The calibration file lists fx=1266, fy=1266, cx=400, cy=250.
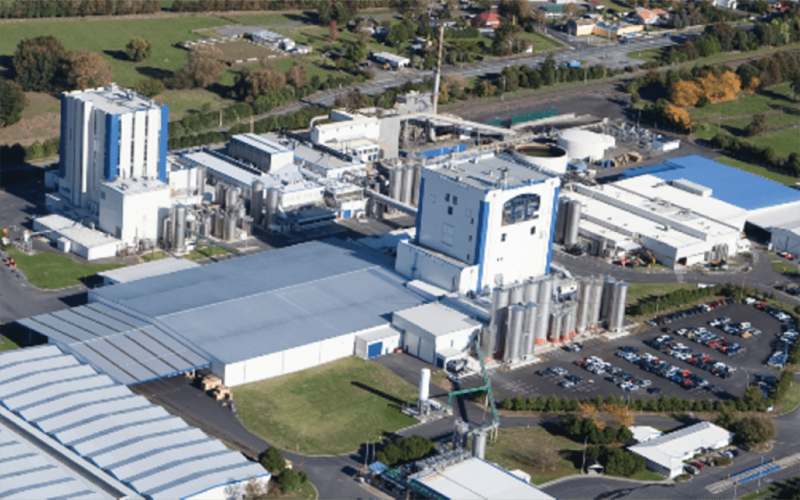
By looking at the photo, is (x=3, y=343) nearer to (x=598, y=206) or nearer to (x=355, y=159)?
(x=355, y=159)

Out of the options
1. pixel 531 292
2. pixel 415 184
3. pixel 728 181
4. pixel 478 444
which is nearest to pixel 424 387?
pixel 478 444

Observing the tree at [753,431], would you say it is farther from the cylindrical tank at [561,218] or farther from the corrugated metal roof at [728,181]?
the corrugated metal roof at [728,181]

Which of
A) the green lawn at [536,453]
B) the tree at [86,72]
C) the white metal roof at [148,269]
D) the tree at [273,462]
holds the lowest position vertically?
the green lawn at [536,453]

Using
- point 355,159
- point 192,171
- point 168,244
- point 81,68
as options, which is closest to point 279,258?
point 168,244

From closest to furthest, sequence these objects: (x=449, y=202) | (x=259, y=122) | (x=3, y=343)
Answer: (x=3, y=343) < (x=449, y=202) < (x=259, y=122)

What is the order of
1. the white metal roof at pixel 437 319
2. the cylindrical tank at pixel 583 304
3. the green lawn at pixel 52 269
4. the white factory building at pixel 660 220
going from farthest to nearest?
the white factory building at pixel 660 220
the green lawn at pixel 52 269
the cylindrical tank at pixel 583 304
the white metal roof at pixel 437 319

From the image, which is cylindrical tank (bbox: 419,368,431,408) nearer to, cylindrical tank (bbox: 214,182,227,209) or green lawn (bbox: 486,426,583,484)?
green lawn (bbox: 486,426,583,484)

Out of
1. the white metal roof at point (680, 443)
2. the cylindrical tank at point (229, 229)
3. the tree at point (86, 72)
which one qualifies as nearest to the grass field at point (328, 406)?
the white metal roof at point (680, 443)
